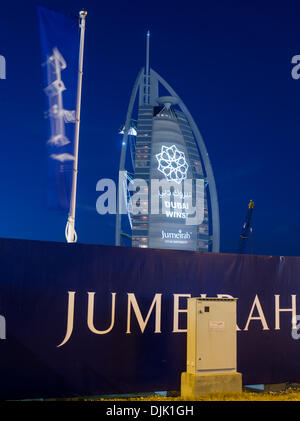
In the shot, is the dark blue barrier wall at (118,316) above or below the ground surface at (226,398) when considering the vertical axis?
above

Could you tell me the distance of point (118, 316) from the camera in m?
8.37

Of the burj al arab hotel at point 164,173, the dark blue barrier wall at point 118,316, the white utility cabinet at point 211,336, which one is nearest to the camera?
the dark blue barrier wall at point 118,316

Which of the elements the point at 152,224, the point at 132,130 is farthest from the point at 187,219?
the point at 132,130

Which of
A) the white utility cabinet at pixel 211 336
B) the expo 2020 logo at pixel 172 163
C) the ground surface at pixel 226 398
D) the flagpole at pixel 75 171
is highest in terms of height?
the expo 2020 logo at pixel 172 163

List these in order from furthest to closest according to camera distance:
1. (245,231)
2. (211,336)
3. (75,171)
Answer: (245,231)
(75,171)
(211,336)

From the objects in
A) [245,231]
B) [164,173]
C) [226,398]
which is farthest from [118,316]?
[245,231]

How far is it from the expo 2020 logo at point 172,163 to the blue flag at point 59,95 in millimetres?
90700

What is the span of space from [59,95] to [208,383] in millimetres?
6357

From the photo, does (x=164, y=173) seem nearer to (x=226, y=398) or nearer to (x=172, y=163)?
(x=172, y=163)

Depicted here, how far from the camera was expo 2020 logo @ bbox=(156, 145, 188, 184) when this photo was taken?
102 meters

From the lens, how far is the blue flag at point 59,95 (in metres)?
10.1

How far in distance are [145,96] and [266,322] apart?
100062 millimetres

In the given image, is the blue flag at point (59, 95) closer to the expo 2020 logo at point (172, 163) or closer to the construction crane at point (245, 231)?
the expo 2020 logo at point (172, 163)

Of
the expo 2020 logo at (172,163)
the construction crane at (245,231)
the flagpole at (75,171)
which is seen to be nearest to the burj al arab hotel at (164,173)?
the expo 2020 logo at (172,163)
